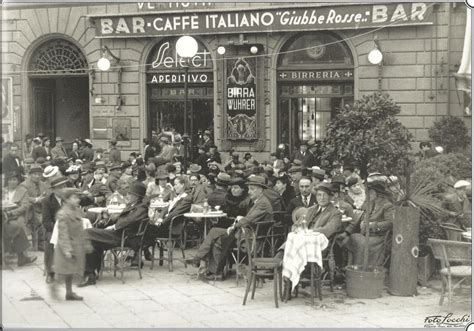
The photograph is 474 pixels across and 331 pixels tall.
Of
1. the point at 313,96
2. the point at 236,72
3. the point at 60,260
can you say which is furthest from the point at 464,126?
the point at 60,260

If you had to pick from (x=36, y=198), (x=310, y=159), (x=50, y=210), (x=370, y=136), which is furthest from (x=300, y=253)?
(x=310, y=159)

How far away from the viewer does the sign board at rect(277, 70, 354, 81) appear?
1902 cm

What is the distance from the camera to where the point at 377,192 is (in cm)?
1012

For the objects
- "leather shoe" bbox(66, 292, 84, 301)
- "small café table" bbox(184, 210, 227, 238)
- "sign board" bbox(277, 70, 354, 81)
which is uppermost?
"sign board" bbox(277, 70, 354, 81)

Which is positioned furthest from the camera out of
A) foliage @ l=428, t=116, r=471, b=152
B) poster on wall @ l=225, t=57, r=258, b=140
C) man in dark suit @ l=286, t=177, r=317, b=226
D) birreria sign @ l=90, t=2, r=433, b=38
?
poster on wall @ l=225, t=57, r=258, b=140

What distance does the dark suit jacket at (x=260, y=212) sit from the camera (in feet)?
32.1

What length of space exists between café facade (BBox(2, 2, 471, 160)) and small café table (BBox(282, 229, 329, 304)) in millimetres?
9943

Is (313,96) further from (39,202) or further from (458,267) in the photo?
(458,267)

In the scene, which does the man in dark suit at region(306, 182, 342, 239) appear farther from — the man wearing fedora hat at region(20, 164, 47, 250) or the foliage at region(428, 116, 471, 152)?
the foliage at region(428, 116, 471, 152)

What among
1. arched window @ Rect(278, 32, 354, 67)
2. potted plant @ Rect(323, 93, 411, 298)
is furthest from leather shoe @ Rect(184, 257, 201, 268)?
arched window @ Rect(278, 32, 354, 67)

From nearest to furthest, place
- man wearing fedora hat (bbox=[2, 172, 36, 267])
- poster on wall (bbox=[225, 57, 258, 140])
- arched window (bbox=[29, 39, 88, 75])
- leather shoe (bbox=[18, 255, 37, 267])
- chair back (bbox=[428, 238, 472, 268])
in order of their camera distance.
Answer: chair back (bbox=[428, 238, 472, 268])
man wearing fedora hat (bbox=[2, 172, 36, 267])
leather shoe (bbox=[18, 255, 37, 267])
poster on wall (bbox=[225, 57, 258, 140])
arched window (bbox=[29, 39, 88, 75])

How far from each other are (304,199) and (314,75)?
9.27 meters

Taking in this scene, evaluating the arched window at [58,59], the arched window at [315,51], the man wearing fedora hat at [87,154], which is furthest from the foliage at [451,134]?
the arched window at [58,59]

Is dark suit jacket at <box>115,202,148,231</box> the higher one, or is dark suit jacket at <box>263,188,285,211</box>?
A: dark suit jacket at <box>263,188,285,211</box>
